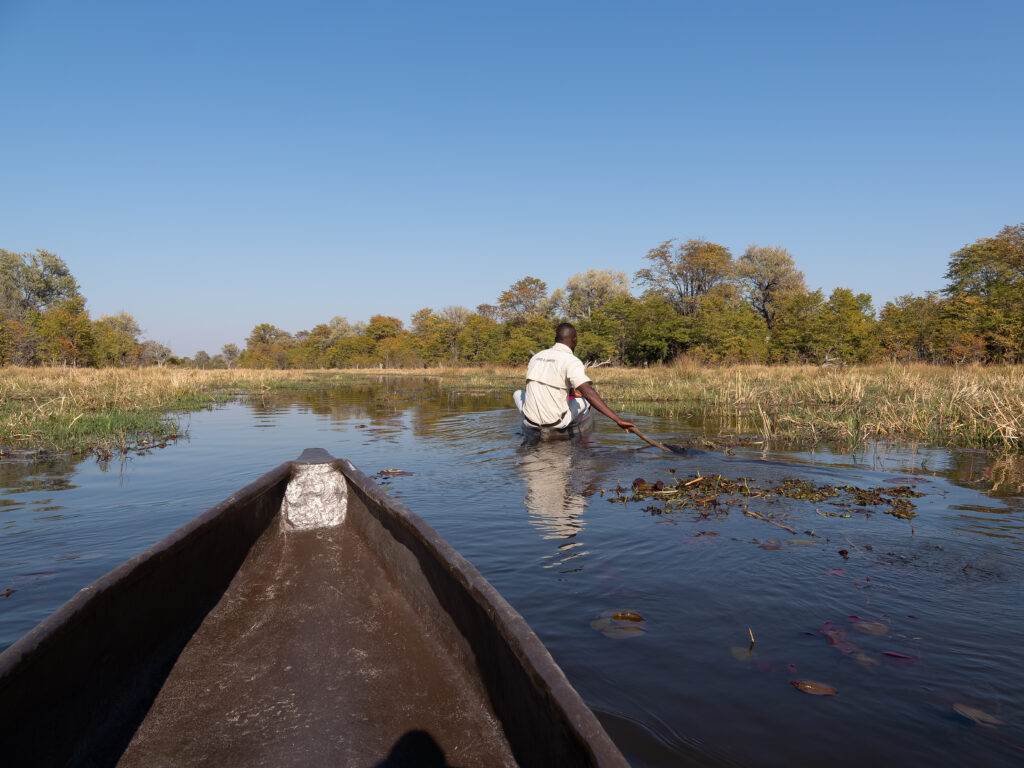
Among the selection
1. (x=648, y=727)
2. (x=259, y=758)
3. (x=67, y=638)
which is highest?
(x=67, y=638)

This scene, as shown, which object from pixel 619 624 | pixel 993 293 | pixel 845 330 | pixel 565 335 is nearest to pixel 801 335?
pixel 845 330

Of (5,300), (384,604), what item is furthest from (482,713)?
(5,300)

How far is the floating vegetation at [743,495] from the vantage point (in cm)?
609

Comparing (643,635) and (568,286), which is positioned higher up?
(568,286)

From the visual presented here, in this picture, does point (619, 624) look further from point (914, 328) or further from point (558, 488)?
point (914, 328)

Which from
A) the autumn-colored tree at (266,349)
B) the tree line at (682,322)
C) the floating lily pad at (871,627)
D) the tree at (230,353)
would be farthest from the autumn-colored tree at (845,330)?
the tree at (230,353)

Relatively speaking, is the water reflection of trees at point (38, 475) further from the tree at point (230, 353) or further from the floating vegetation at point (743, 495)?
the tree at point (230, 353)

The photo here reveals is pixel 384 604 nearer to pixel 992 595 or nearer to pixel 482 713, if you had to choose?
pixel 482 713

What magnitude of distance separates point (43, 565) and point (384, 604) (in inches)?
129

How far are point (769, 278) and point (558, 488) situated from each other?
6278cm

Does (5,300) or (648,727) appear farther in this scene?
(5,300)

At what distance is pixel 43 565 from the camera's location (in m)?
4.51

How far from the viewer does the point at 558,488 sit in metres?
7.22

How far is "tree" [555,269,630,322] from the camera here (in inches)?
2741
